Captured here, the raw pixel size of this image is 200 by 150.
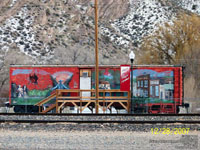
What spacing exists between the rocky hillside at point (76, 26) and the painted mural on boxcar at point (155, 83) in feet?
102

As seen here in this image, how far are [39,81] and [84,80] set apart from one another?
335cm

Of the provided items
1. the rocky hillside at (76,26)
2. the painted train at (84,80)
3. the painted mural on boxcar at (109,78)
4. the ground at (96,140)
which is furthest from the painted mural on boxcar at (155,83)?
the rocky hillside at (76,26)

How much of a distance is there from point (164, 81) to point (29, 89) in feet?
33.0

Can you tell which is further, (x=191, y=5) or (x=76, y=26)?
(x=191, y=5)

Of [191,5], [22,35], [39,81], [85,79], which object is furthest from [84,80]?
[191,5]

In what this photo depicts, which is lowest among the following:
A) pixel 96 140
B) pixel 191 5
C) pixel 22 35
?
pixel 96 140

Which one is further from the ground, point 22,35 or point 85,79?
point 22,35

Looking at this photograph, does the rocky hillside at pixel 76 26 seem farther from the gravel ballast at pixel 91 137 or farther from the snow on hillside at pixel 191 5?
the gravel ballast at pixel 91 137

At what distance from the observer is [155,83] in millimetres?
27797

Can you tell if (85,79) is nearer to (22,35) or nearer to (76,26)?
(22,35)

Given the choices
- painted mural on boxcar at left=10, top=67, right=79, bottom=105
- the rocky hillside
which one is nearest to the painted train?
painted mural on boxcar at left=10, top=67, right=79, bottom=105

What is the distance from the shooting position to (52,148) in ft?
37.5

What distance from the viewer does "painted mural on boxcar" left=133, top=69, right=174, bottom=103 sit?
2769 centimetres

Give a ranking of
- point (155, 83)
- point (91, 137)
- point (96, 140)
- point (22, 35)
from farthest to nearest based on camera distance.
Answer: point (22, 35) → point (155, 83) → point (91, 137) → point (96, 140)
